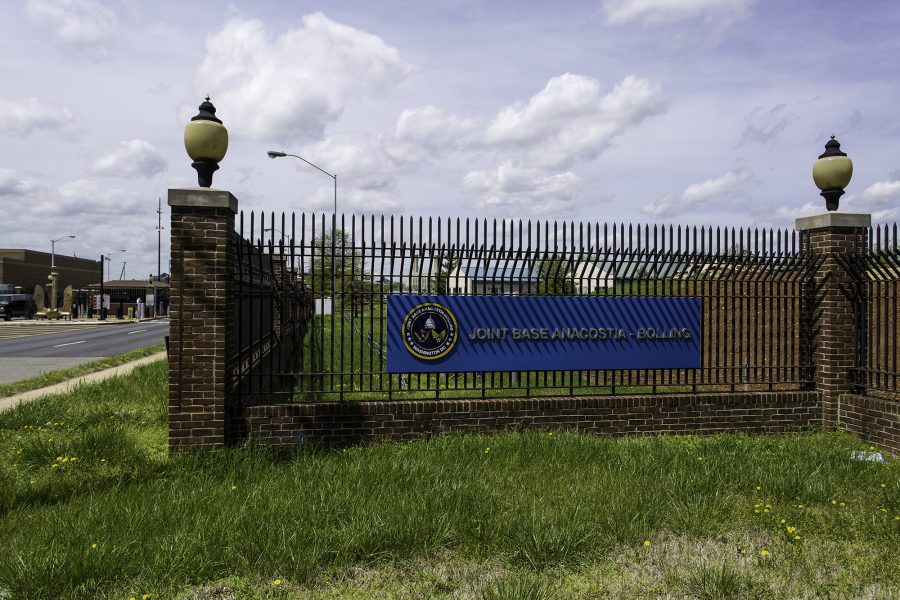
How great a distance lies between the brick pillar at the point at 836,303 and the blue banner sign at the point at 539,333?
194 cm

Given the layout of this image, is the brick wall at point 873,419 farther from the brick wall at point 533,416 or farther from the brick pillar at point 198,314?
the brick pillar at point 198,314

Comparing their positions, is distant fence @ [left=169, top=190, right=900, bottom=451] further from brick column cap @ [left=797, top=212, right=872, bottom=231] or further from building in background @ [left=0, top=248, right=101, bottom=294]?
building in background @ [left=0, top=248, right=101, bottom=294]

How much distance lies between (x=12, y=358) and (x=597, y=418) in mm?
19598

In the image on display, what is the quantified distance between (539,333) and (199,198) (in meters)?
4.54

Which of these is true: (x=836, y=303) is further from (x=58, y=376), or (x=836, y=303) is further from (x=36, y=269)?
(x=36, y=269)

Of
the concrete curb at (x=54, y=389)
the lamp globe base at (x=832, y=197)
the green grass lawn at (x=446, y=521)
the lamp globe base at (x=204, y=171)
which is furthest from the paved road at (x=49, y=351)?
the lamp globe base at (x=832, y=197)

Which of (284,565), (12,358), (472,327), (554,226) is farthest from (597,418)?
(12,358)

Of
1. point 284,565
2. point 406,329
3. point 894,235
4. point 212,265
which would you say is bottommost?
point 284,565

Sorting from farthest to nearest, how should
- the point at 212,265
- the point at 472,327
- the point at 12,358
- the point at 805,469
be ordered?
1. the point at 12,358
2. the point at 472,327
3. the point at 212,265
4. the point at 805,469

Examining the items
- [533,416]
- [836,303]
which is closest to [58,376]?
[533,416]

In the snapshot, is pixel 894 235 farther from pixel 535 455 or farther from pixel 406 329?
pixel 406 329

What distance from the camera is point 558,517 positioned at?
16.2ft

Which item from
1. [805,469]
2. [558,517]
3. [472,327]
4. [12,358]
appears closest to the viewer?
[558,517]

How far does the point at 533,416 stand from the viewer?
8109 mm
